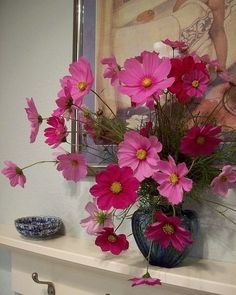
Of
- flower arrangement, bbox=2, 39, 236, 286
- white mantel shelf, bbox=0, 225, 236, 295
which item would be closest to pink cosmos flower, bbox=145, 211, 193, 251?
flower arrangement, bbox=2, 39, 236, 286

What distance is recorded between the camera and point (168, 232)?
558mm

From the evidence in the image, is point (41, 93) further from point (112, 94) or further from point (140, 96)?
point (140, 96)

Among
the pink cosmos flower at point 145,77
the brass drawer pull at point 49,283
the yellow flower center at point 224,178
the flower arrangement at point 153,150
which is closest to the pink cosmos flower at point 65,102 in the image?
the flower arrangement at point 153,150

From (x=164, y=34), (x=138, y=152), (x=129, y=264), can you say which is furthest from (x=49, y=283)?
(x=164, y=34)

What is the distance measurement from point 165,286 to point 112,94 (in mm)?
521

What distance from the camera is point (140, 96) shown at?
54 cm

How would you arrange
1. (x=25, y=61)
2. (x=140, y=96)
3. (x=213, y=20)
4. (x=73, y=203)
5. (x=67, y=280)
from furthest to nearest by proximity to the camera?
1. (x=25, y=61)
2. (x=73, y=203)
3. (x=67, y=280)
4. (x=213, y=20)
5. (x=140, y=96)

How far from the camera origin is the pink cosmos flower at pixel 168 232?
0.56 meters

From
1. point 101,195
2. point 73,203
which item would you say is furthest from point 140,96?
point 73,203

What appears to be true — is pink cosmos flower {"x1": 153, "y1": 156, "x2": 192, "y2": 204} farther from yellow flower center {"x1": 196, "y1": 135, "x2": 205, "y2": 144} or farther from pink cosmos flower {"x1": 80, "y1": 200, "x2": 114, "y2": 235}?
pink cosmos flower {"x1": 80, "y1": 200, "x2": 114, "y2": 235}

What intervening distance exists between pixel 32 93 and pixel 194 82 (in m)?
0.68

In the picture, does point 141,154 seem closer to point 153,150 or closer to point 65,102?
point 153,150

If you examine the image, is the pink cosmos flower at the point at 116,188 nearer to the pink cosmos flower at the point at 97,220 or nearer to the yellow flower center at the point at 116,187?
the yellow flower center at the point at 116,187

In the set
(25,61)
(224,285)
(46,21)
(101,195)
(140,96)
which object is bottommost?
(224,285)
